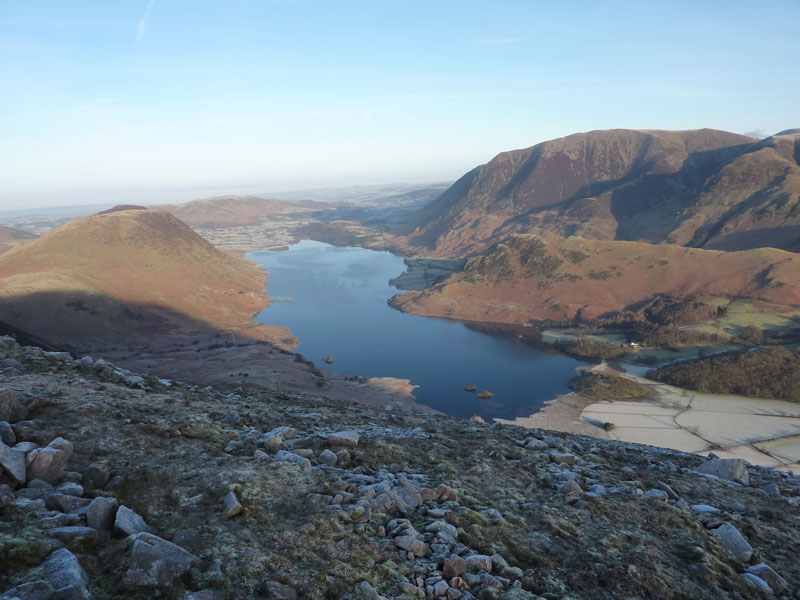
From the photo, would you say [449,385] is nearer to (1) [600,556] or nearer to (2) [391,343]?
(2) [391,343]

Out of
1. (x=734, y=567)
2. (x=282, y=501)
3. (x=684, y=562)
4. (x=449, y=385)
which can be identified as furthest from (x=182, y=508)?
(x=449, y=385)

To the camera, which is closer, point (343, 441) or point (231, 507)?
point (231, 507)

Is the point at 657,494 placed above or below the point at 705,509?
above

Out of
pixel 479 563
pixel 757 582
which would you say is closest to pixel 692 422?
pixel 757 582

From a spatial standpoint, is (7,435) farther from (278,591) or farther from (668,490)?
(668,490)

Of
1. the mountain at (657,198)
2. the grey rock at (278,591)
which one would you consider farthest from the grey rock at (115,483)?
the mountain at (657,198)

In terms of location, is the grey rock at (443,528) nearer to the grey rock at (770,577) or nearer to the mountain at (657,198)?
the grey rock at (770,577)
